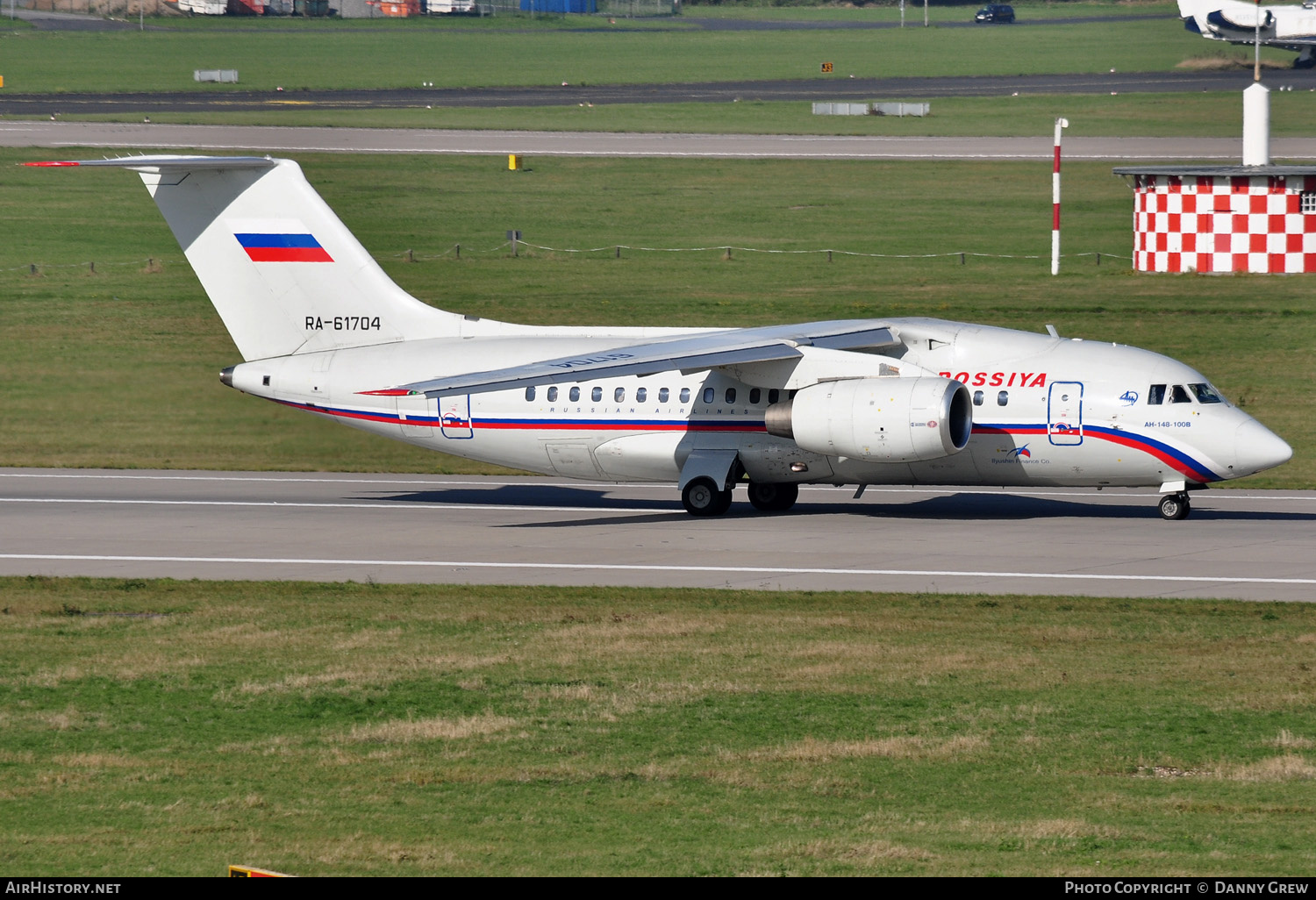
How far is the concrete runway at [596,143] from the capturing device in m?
82.6

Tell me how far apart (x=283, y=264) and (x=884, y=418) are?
1279 cm

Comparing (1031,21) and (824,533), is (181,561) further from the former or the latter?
(1031,21)

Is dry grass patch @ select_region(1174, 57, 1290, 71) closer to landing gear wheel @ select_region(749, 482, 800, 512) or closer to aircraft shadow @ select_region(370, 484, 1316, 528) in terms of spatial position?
aircraft shadow @ select_region(370, 484, 1316, 528)

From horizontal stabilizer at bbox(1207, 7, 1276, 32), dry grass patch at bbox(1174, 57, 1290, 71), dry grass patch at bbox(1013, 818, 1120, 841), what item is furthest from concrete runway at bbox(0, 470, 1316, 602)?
dry grass patch at bbox(1174, 57, 1290, 71)

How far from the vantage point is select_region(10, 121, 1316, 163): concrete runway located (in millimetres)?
82562

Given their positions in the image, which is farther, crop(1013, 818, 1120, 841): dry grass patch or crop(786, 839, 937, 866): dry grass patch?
crop(1013, 818, 1120, 841): dry grass patch

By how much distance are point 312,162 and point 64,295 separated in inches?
834

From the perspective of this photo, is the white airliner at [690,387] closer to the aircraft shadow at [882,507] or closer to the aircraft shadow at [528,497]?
the aircraft shadow at [882,507]

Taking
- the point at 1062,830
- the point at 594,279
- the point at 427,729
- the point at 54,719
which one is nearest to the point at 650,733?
the point at 427,729

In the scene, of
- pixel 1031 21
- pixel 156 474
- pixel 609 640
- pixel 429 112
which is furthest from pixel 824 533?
pixel 1031 21

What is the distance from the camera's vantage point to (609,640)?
72.0 feet

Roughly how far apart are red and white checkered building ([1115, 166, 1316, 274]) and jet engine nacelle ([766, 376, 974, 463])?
2453 centimetres

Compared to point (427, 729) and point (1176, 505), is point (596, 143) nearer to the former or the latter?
point (1176, 505)

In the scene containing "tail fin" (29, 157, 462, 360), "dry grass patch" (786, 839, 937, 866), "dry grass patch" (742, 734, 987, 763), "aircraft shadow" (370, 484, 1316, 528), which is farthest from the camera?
"tail fin" (29, 157, 462, 360)
